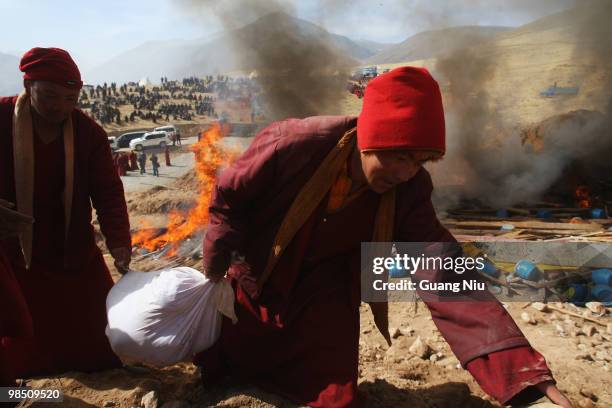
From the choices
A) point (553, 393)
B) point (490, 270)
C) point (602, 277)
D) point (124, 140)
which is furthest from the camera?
point (124, 140)

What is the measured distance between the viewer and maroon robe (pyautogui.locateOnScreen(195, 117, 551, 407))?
2.01 meters

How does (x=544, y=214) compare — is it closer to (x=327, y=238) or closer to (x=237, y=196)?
(x=327, y=238)

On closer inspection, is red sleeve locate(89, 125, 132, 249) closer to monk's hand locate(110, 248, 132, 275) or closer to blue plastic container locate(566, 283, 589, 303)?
Answer: monk's hand locate(110, 248, 132, 275)

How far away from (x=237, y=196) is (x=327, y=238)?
488mm

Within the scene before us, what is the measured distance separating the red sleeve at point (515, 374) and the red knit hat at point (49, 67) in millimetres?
2602

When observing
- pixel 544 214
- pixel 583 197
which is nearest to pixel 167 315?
pixel 544 214

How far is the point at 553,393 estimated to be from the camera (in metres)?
1.59

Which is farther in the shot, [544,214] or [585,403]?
[544,214]

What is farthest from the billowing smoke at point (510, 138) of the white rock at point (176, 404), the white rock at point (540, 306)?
the white rock at point (176, 404)

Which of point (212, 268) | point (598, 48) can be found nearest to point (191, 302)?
point (212, 268)

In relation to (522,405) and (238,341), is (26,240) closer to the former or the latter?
(238,341)

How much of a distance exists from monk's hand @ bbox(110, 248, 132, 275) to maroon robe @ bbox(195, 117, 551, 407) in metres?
0.71

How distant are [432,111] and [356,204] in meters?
0.59

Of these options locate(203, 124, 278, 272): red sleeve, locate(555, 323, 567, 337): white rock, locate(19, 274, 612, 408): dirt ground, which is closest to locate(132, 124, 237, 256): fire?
locate(19, 274, 612, 408): dirt ground
